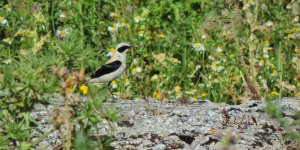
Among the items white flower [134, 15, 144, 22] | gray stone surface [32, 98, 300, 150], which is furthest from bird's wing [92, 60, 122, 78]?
white flower [134, 15, 144, 22]

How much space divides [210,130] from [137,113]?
675mm

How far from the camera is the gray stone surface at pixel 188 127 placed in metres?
5.11

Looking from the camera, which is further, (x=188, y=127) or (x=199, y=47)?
(x=199, y=47)

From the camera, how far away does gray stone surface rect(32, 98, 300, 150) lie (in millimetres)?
5109

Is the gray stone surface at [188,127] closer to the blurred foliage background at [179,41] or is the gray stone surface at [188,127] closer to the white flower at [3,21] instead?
the blurred foliage background at [179,41]

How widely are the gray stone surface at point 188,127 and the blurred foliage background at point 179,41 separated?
2.80 feet

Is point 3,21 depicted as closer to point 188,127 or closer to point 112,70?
point 112,70

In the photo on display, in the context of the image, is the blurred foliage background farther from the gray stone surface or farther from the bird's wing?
the gray stone surface

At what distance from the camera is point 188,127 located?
17.7 feet

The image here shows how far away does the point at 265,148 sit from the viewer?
5.20 metres

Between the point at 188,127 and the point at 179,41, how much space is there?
3605mm

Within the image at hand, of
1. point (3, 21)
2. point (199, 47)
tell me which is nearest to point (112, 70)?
point (199, 47)

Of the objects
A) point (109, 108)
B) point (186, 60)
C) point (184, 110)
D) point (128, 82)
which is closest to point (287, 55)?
point (186, 60)

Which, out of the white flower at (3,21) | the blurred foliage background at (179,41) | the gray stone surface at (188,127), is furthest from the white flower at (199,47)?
the gray stone surface at (188,127)
